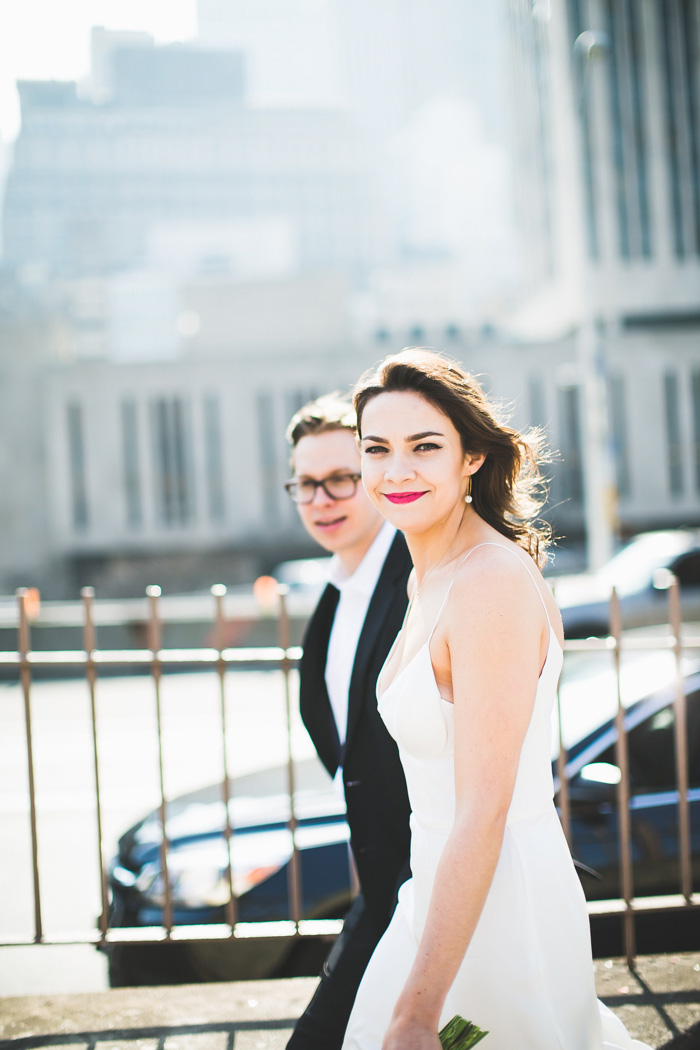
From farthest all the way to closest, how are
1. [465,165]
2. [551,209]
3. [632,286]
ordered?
1. [465,165]
2. [551,209]
3. [632,286]

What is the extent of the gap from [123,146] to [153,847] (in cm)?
15475

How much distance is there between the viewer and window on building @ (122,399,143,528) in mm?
48094

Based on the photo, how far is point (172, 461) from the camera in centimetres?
4884

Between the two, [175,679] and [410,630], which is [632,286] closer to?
[175,679]

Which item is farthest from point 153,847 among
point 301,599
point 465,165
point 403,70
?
point 403,70

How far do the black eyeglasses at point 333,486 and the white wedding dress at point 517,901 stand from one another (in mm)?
1095

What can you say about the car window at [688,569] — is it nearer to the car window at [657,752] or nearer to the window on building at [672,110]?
the car window at [657,752]

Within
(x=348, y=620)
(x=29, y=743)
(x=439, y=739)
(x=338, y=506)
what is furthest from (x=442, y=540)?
(x=29, y=743)

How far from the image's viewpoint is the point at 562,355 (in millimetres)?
45875

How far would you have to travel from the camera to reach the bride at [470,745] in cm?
143

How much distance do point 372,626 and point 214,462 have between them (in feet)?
156

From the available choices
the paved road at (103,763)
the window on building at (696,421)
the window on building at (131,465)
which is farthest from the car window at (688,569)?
the window on building at (131,465)

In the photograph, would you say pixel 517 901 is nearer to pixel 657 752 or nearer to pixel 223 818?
pixel 657 752

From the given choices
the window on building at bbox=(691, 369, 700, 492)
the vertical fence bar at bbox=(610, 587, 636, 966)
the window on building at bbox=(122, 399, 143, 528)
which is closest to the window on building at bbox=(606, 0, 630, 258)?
the window on building at bbox=(691, 369, 700, 492)
